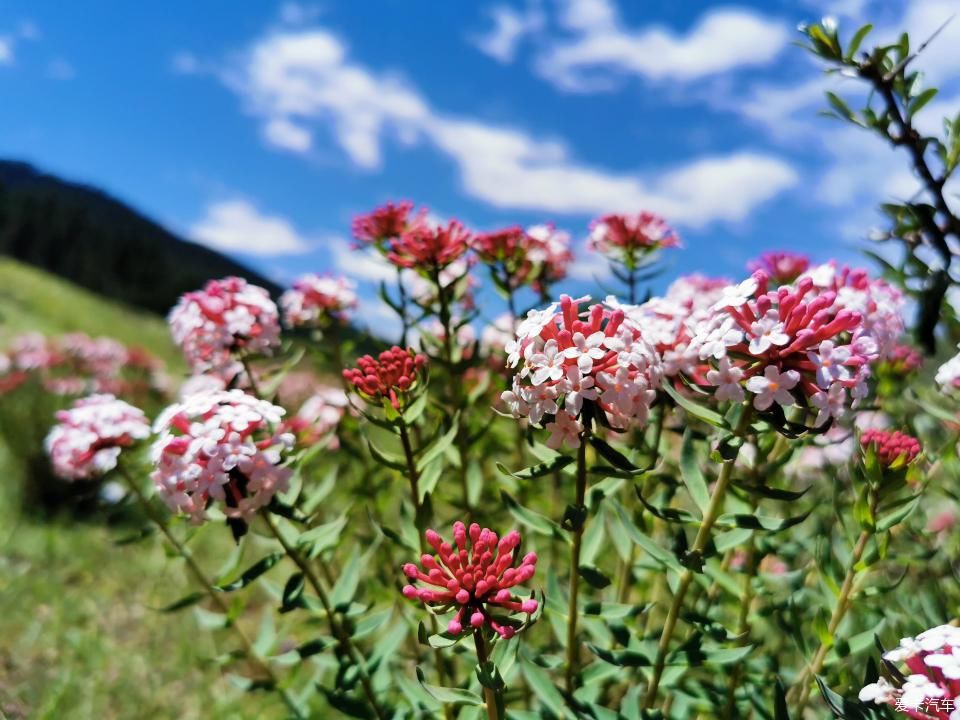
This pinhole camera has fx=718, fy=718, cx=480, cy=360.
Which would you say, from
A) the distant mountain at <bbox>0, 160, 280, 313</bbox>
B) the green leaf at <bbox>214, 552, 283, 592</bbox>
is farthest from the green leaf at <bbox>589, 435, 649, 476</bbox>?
the distant mountain at <bbox>0, 160, 280, 313</bbox>

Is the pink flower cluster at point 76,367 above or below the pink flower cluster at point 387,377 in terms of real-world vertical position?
below

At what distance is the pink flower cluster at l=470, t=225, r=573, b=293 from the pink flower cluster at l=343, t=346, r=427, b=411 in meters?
0.85

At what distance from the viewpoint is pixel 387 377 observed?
2.29 metres

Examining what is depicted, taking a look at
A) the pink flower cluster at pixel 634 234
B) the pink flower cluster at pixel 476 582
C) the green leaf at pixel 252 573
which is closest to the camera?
the pink flower cluster at pixel 476 582

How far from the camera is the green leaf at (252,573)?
237 centimetres

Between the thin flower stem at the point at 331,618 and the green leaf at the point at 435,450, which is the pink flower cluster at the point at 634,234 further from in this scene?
the thin flower stem at the point at 331,618

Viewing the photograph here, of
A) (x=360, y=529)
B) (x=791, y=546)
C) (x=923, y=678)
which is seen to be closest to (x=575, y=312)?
(x=923, y=678)

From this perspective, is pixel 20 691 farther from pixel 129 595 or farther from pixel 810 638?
pixel 810 638

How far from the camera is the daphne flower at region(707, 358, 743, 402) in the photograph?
183cm

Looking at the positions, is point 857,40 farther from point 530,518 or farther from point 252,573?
point 252,573

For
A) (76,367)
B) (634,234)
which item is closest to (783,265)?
(634,234)

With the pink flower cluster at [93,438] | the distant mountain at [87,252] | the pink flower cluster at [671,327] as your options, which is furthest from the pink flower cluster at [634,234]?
the distant mountain at [87,252]

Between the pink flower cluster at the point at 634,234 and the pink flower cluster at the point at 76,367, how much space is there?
6.65 metres

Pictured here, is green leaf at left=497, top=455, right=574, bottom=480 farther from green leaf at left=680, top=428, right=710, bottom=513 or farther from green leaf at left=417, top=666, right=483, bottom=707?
green leaf at left=417, top=666, right=483, bottom=707
